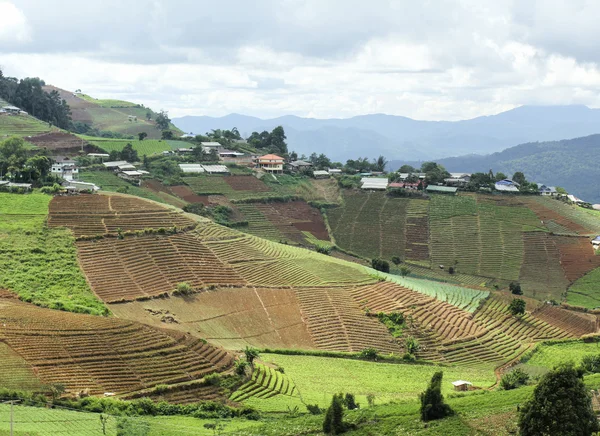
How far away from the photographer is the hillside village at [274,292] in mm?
35938

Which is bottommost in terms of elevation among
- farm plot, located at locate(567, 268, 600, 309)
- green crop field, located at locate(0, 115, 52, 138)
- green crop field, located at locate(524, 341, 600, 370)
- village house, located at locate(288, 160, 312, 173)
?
green crop field, located at locate(524, 341, 600, 370)

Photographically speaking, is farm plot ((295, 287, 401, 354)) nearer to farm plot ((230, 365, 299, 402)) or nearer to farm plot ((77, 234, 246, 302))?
farm plot ((77, 234, 246, 302))

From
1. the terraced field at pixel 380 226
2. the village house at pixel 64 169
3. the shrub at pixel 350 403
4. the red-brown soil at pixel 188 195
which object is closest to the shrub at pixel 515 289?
the terraced field at pixel 380 226

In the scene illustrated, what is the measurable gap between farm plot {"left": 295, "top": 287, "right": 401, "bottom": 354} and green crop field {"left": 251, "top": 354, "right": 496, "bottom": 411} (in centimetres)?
294

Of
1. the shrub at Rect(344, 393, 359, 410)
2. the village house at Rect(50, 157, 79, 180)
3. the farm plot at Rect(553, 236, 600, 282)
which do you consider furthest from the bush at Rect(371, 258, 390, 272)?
the shrub at Rect(344, 393, 359, 410)

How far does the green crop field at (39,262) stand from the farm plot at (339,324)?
16276mm

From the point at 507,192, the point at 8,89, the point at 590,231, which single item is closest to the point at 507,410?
the point at 590,231

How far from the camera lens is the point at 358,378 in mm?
45219

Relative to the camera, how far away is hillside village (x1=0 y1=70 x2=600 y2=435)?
3594 centimetres

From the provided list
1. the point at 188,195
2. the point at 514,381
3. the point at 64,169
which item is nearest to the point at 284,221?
the point at 188,195

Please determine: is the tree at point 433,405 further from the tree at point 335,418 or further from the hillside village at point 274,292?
the tree at point 335,418

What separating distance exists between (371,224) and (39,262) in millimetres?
55873

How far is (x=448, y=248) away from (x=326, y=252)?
56.4ft

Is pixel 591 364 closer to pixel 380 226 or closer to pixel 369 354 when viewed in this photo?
pixel 369 354
